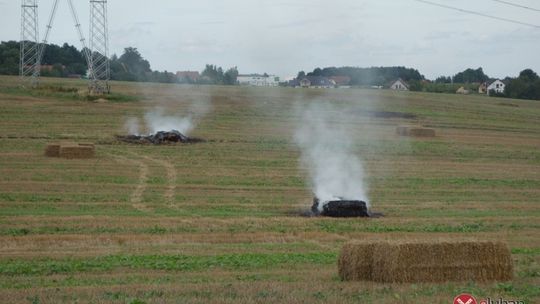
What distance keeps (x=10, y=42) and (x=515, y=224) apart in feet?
381

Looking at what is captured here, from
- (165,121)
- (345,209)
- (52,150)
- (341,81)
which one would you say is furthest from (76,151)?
(341,81)

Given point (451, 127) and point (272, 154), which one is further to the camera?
point (451, 127)

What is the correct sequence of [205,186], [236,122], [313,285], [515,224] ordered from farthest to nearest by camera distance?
[236,122] → [205,186] → [515,224] → [313,285]

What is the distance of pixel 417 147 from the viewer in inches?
2008

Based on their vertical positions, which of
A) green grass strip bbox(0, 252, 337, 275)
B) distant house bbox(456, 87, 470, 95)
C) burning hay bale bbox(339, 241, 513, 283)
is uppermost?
distant house bbox(456, 87, 470, 95)

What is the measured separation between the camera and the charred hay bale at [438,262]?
16.0m

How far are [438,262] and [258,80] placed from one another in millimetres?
115040

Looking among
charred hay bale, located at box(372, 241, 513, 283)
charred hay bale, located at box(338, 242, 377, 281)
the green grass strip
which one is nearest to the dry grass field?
the green grass strip

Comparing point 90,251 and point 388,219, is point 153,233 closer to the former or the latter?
point 90,251

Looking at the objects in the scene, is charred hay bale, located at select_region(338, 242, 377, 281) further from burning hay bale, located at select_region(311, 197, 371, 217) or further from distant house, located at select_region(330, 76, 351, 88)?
distant house, located at select_region(330, 76, 351, 88)

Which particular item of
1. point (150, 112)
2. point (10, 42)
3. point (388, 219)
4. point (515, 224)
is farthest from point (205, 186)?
point (10, 42)

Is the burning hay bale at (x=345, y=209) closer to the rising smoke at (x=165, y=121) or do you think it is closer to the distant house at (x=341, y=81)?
the rising smoke at (x=165, y=121)

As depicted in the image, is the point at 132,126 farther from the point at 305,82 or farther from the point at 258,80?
the point at 305,82

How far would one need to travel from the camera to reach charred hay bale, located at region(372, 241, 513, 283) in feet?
52.5
